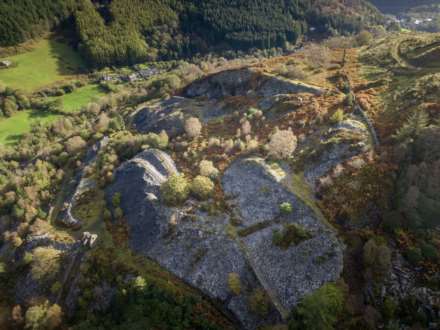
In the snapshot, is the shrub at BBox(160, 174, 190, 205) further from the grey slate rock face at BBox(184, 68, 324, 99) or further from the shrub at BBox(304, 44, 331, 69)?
the shrub at BBox(304, 44, 331, 69)

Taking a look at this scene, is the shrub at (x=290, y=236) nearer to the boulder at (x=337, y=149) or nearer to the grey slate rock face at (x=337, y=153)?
A: the boulder at (x=337, y=149)

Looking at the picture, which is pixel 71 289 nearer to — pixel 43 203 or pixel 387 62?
pixel 43 203

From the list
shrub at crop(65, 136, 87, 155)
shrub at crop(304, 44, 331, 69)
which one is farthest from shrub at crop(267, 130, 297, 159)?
shrub at crop(65, 136, 87, 155)

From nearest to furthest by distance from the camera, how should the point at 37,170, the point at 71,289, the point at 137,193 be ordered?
1. the point at 71,289
2. the point at 137,193
3. the point at 37,170

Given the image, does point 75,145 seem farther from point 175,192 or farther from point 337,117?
point 337,117

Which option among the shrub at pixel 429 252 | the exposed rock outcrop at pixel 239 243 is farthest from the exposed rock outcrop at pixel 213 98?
the shrub at pixel 429 252

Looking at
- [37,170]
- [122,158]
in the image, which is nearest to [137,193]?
[122,158]
